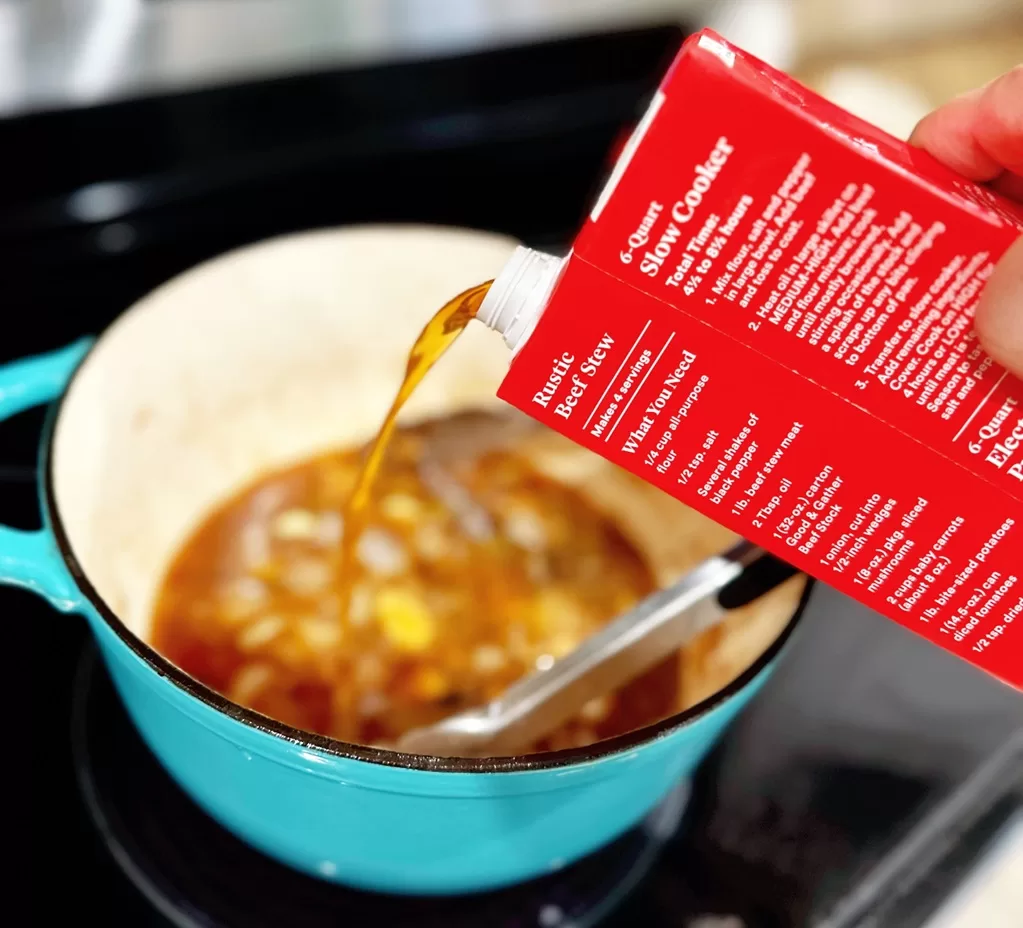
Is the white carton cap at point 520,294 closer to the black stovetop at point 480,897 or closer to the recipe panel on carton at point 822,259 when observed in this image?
the recipe panel on carton at point 822,259

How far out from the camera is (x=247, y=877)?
603 millimetres

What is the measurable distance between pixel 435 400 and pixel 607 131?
1.10ft

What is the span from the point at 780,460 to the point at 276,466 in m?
0.53

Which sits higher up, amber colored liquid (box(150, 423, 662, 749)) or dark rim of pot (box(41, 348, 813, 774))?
dark rim of pot (box(41, 348, 813, 774))

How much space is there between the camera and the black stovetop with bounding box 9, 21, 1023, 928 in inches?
23.6

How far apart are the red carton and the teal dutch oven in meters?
0.11

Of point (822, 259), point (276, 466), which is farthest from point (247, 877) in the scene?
point (822, 259)

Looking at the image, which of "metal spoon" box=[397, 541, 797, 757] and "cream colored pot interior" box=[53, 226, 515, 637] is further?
"cream colored pot interior" box=[53, 226, 515, 637]

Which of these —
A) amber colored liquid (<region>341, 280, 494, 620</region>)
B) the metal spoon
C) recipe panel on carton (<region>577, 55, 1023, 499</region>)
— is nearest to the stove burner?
the metal spoon

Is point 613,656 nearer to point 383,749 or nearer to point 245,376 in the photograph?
point 383,749

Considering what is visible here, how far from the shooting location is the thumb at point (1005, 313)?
353 millimetres

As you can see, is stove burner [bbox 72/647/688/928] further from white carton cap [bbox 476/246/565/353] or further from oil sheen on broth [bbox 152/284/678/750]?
white carton cap [bbox 476/246/565/353]

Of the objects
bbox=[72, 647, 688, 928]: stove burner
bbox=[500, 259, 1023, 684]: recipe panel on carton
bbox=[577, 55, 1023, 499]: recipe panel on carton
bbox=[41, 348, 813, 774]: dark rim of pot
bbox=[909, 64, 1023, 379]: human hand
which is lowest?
bbox=[72, 647, 688, 928]: stove burner

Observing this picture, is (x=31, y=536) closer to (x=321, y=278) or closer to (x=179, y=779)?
(x=179, y=779)
